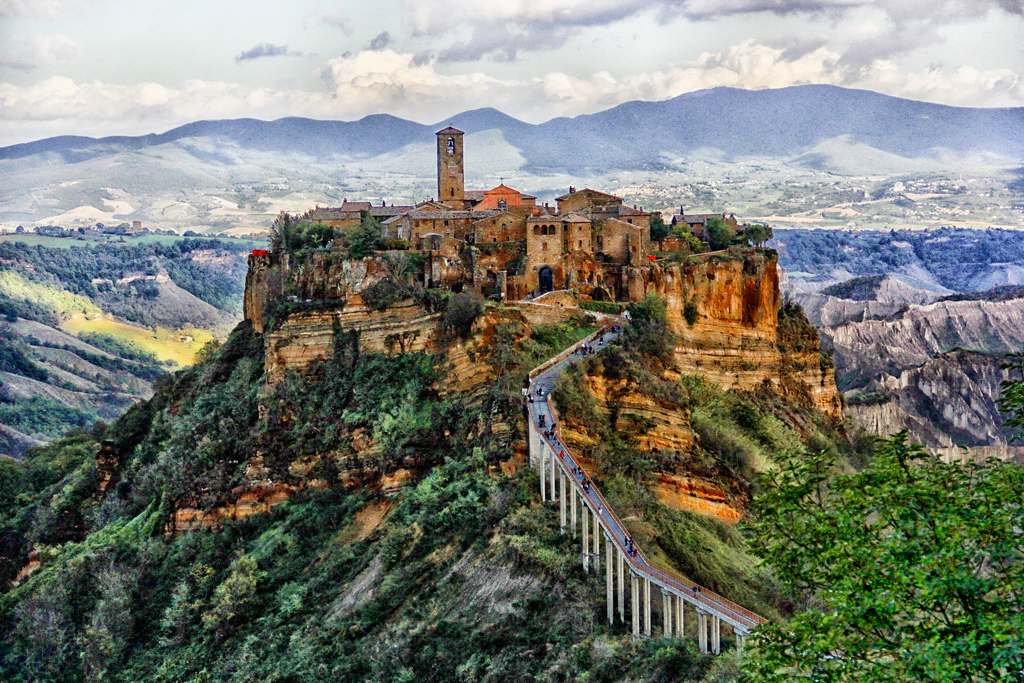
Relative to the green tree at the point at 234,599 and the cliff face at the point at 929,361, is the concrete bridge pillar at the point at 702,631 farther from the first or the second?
the cliff face at the point at 929,361

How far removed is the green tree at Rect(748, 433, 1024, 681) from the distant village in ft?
111

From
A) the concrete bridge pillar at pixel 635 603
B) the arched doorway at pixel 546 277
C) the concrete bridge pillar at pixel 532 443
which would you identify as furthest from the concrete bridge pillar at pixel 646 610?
the arched doorway at pixel 546 277

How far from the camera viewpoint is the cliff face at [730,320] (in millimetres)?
55375

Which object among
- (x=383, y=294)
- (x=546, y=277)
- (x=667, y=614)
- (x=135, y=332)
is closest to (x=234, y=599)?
(x=383, y=294)

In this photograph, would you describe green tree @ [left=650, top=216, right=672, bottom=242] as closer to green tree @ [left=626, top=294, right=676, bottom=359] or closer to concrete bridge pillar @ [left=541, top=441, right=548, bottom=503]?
green tree @ [left=626, top=294, right=676, bottom=359]

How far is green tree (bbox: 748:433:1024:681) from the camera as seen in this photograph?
19.0 metres

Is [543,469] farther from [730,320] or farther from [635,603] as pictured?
[730,320]

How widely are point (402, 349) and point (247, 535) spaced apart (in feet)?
29.0

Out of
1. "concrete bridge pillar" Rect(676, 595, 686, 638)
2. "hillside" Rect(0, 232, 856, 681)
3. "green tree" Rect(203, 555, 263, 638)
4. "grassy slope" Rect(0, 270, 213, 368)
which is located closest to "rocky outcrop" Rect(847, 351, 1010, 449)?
"hillside" Rect(0, 232, 856, 681)

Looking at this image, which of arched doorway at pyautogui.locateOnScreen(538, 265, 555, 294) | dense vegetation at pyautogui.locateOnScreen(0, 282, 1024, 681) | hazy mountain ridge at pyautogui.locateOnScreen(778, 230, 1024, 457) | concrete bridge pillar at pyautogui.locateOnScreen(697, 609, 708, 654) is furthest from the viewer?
hazy mountain ridge at pyautogui.locateOnScreen(778, 230, 1024, 457)

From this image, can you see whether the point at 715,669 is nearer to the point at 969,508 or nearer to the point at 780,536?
the point at 780,536

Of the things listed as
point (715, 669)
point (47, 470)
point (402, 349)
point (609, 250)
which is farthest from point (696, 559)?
point (47, 470)

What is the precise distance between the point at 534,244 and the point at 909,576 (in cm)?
3847

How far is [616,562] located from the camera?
3412cm
